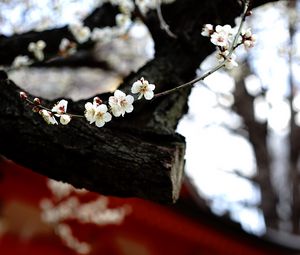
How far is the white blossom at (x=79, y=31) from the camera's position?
3281 mm

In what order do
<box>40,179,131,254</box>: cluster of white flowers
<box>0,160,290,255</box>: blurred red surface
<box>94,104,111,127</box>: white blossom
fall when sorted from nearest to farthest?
<box>94,104,111,127</box>: white blossom, <box>0,160,290,255</box>: blurred red surface, <box>40,179,131,254</box>: cluster of white flowers

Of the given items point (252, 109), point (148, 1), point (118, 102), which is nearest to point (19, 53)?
point (148, 1)

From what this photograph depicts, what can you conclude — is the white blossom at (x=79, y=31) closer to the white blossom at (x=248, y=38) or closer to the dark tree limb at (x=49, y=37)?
the dark tree limb at (x=49, y=37)

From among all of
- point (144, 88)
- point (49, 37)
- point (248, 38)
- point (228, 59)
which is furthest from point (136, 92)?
point (49, 37)

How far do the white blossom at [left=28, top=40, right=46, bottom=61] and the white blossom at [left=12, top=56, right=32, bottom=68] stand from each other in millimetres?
75

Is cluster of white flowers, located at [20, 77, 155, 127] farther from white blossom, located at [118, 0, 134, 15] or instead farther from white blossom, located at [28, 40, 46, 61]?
white blossom, located at [118, 0, 134, 15]

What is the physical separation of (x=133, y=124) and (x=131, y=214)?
4037mm

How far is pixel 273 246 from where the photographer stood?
21.3ft

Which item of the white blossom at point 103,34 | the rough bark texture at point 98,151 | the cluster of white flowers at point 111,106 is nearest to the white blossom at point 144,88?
→ the cluster of white flowers at point 111,106

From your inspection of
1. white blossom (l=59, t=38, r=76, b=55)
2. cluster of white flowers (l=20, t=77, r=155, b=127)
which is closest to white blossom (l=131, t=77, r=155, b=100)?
cluster of white flowers (l=20, t=77, r=155, b=127)

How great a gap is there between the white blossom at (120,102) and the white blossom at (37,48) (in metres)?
1.72

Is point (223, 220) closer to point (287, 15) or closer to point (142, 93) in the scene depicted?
point (287, 15)

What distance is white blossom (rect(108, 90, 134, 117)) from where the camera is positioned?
1.63 meters

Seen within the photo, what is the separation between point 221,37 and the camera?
1.67m
